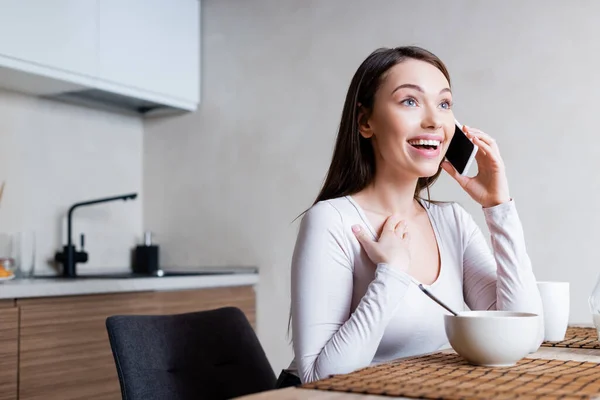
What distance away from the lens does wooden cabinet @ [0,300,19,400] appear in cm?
206

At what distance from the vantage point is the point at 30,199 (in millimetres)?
2854

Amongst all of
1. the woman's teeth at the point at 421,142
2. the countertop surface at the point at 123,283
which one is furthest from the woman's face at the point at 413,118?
the countertop surface at the point at 123,283

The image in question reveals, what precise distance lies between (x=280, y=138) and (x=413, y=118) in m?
1.59

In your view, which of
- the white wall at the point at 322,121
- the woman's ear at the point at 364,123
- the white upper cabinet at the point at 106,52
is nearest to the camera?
the woman's ear at the point at 364,123

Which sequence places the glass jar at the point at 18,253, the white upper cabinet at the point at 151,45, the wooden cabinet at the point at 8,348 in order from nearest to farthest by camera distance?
the wooden cabinet at the point at 8,348 → the glass jar at the point at 18,253 → the white upper cabinet at the point at 151,45

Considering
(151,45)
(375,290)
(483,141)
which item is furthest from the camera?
(151,45)

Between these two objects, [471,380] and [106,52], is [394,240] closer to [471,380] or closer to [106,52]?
[471,380]

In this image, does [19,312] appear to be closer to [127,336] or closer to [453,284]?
[127,336]

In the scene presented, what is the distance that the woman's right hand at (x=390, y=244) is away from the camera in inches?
50.0

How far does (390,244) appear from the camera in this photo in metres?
1.31

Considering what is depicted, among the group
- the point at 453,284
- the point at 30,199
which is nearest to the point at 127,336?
the point at 453,284

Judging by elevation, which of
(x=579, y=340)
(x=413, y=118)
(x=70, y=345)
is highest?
(x=413, y=118)

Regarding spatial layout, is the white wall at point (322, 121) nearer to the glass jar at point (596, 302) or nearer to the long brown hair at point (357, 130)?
the long brown hair at point (357, 130)

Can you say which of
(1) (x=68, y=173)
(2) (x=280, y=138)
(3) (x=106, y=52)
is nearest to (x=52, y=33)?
(3) (x=106, y=52)
